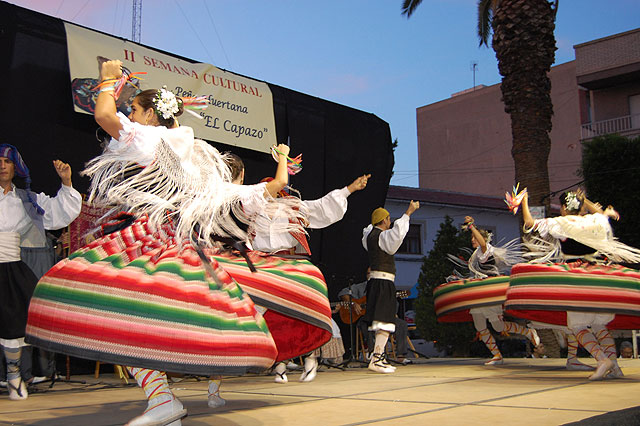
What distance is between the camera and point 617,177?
55.0 ft

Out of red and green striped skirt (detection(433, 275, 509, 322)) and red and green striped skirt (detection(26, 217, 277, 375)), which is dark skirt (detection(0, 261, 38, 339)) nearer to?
red and green striped skirt (detection(26, 217, 277, 375))

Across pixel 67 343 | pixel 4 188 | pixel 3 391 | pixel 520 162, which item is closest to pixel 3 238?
pixel 4 188

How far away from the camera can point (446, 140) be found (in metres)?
33.1

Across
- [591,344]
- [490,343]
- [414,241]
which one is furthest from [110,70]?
[414,241]

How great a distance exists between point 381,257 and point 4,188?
3801 millimetres

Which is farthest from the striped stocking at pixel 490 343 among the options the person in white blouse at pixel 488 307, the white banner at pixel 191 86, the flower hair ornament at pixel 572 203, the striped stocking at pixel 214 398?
the striped stocking at pixel 214 398

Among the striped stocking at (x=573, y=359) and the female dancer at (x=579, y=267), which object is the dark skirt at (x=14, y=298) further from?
the striped stocking at (x=573, y=359)

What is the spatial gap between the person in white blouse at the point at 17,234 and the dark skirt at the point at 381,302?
3.25 meters

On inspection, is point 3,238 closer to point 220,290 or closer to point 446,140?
point 220,290

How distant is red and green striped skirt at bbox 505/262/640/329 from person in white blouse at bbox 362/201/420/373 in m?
1.48

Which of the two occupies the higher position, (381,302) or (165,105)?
(165,105)

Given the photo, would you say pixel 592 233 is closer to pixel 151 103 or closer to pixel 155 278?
pixel 151 103

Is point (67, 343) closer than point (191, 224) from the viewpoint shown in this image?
Yes

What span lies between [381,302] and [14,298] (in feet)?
11.9
